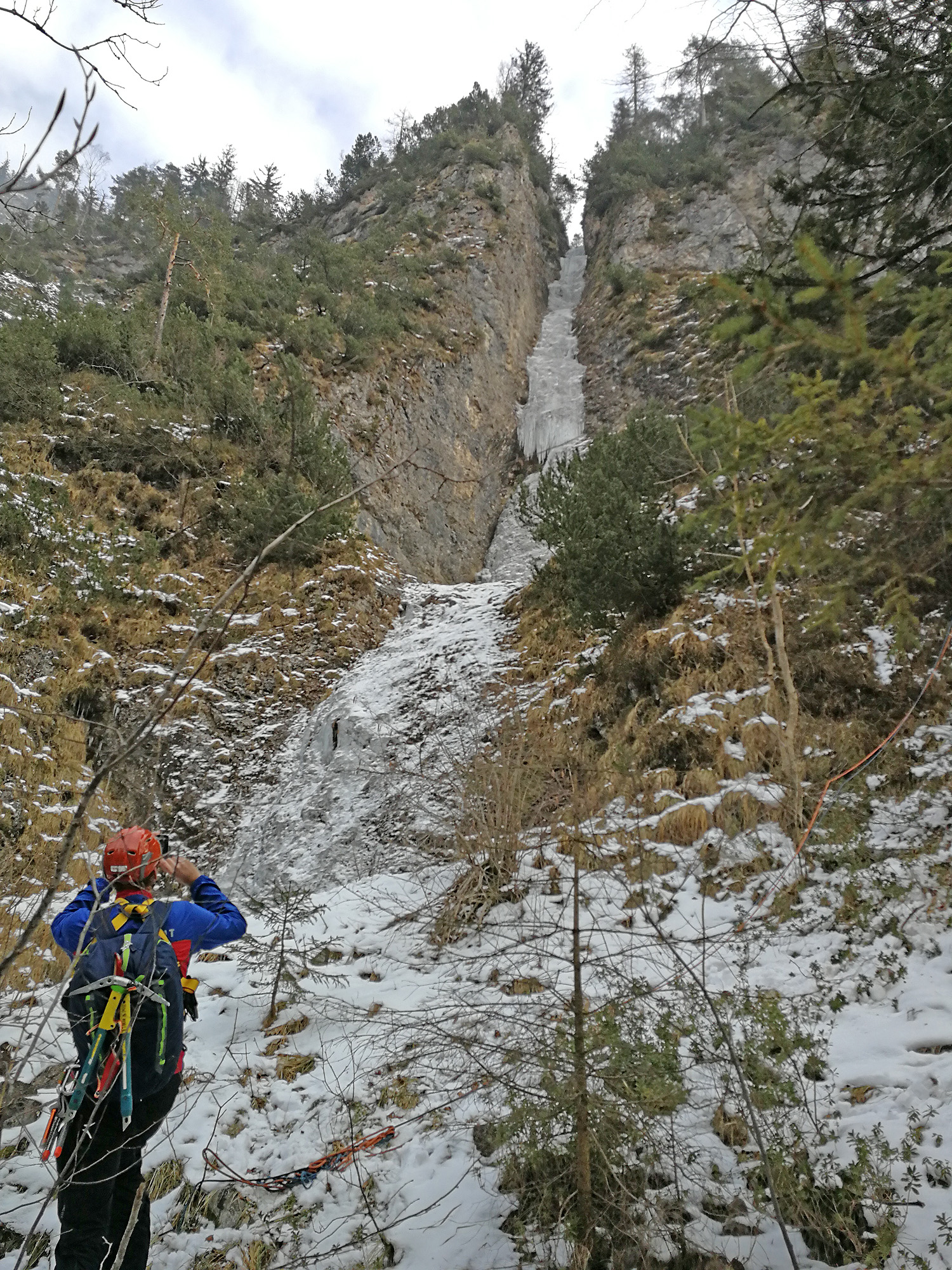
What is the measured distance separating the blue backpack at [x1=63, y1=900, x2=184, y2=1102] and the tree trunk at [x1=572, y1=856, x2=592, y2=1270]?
1311mm

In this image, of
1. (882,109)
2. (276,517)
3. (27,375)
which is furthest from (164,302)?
(882,109)

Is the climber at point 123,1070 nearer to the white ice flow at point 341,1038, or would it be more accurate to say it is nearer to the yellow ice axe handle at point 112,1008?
the yellow ice axe handle at point 112,1008

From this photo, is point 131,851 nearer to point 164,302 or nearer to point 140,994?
point 140,994

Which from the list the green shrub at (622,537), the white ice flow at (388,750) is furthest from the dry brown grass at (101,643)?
the green shrub at (622,537)

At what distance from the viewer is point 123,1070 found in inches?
82.9

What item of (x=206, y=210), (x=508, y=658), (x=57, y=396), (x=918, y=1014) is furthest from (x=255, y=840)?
(x=206, y=210)

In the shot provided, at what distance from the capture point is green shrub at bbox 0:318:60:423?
1002 cm

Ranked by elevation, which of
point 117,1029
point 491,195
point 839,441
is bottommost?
point 117,1029

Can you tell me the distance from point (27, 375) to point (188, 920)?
1054cm

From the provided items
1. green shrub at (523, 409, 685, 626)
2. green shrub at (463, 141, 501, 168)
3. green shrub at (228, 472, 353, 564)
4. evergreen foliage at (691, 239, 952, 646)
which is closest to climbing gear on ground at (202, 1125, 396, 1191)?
evergreen foliage at (691, 239, 952, 646)

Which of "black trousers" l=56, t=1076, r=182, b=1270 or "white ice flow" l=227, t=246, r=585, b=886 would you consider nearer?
"black trousers" l=56, t=1076, r=182, b=1270

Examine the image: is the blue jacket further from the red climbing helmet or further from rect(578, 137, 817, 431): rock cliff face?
rect(578, 137, 817, 431): rock cliff face

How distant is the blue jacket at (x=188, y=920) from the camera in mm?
2439

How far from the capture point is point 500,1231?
2.39 meters
